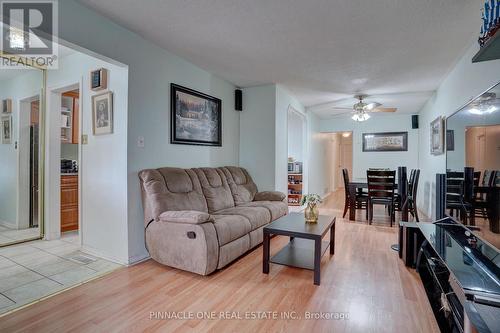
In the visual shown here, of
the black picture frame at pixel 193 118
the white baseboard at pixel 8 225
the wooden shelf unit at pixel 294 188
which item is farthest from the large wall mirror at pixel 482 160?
the white baseboard at pixel 8 225

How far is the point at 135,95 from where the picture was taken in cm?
268

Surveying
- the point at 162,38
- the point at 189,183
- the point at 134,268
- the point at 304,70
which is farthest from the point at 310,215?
the point at 162,38

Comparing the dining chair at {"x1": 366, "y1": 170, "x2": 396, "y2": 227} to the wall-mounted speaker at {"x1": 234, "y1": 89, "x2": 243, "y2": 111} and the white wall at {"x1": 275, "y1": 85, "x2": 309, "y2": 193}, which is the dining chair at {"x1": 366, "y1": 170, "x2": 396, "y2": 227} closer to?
the white wall at {"x1": 275, "y1": 85, "x2": 309, "y2": 193}

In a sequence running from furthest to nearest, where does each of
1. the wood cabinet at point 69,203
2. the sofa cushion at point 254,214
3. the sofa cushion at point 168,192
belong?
1. the wood cabinet at point 69,203
2. the sofa cushion at point 254,214
3. the sofa cushion at point 168,192

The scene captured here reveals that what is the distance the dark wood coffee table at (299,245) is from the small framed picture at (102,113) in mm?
1999

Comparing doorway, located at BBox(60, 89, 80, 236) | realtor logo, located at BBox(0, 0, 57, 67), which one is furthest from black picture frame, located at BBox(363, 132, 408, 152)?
realtor logo, located at BBox(0, 0, 57, 67)

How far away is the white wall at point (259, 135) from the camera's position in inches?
169

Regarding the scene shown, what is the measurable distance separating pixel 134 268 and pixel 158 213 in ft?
1.97

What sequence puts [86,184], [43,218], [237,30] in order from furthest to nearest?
[43,218] → [86,184] → [237,30]

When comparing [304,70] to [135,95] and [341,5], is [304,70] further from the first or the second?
[135,95]

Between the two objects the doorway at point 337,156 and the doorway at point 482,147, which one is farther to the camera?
the doorway at point 337,156

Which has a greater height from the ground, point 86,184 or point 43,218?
point 86,184

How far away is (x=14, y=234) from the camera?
11.8 feet

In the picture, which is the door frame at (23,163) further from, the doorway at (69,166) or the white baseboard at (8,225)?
the doorway at (69,166)
